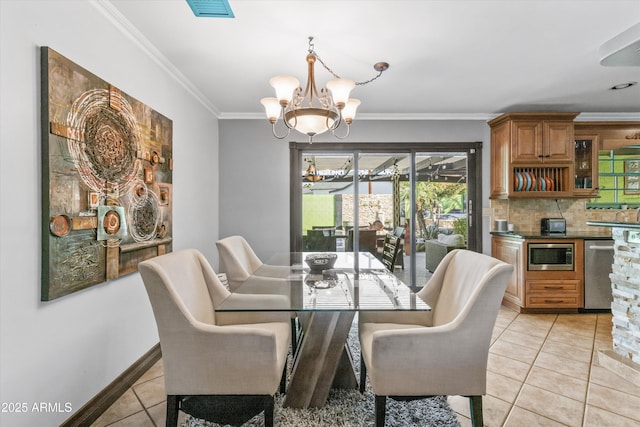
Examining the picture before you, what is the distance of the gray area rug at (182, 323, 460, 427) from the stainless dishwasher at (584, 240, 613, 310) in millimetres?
2822

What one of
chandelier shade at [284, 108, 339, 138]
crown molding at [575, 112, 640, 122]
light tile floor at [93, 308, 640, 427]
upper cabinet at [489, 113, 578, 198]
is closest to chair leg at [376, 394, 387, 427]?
light tile floor at [93, 308, 640, 427]

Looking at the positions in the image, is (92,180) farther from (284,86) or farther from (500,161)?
(500,161)

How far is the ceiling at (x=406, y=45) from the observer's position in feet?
6.57

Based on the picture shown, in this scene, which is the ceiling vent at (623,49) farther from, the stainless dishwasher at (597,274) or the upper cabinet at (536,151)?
the stainless dishwasher at (597,274)

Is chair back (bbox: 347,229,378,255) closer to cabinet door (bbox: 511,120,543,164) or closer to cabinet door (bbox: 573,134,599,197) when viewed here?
cabinet door (bbox: 511,120,543,164)

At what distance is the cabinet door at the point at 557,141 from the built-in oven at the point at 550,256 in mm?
1037

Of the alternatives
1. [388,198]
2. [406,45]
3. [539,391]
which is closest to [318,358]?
[539,391]

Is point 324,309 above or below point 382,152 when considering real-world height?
below

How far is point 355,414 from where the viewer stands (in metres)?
1.82

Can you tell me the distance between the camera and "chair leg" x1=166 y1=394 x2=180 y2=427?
146 centimetres

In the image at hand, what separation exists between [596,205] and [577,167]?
2.02ft

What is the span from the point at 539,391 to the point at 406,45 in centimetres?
257

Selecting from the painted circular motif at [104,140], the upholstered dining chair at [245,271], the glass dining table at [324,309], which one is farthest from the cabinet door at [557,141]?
the painted circular motif at [104,140]

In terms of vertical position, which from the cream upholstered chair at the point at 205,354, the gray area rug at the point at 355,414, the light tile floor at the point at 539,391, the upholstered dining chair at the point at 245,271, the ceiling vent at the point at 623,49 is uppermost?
the ceiling vent at the point at 623,49
